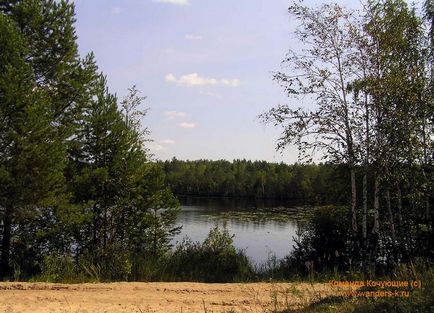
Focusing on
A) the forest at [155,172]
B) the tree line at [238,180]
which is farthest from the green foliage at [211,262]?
the tree line at [238,180]

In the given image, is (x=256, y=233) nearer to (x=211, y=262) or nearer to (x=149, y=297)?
(x=211, y=262)

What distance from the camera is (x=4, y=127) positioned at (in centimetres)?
1570

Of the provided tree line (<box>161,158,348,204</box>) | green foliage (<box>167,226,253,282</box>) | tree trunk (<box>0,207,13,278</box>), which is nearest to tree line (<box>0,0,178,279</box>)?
tree trunk (<box>0,207,13,278</box>)

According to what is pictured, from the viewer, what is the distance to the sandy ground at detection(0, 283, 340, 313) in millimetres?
8383

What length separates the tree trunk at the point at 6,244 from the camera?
17.0 meters

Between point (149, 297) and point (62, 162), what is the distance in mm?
8802

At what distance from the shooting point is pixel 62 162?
55.7ft

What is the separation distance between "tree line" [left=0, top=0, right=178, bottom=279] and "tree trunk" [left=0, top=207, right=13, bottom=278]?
0.03m

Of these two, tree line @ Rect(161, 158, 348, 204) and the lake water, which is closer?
the lake water

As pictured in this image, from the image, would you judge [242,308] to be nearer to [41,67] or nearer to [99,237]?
[99,237]

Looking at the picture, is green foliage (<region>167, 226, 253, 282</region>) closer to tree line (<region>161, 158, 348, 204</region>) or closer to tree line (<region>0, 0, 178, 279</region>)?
tree line (<region>0, 0, 178, 279</region>)

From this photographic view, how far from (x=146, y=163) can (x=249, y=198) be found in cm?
7527

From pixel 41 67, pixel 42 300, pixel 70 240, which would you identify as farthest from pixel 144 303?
pixel 41 67

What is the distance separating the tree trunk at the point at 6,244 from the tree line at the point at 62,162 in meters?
0.03
